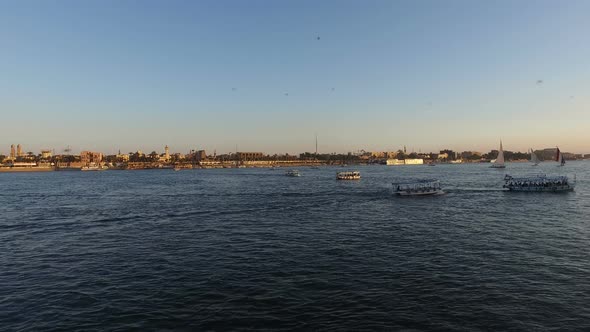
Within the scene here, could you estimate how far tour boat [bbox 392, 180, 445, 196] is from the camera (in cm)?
8734

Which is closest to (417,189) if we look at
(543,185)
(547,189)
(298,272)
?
(543,185)

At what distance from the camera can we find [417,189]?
290 feet

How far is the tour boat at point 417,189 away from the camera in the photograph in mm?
87338

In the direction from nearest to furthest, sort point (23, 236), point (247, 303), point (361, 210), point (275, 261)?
point (247, 303), point (275, 261), point (23, 236), point (361, 210)

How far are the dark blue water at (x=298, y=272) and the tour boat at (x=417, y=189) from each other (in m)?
28.4

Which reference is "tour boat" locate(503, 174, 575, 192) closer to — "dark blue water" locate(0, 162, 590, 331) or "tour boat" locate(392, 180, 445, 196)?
"tour boat" locate(392, 180, 445, 196)

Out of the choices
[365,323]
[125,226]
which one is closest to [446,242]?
[365,323]

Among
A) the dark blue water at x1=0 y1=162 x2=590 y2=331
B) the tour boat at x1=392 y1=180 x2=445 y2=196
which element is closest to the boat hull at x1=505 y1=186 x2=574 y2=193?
the tour boat at x1=392 y1=180 x2=445 y2=196

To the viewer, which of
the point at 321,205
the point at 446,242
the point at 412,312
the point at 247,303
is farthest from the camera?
the point at 321,205

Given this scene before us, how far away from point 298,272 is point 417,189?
64.5m

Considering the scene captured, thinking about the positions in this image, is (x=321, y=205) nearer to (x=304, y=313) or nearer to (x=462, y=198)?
(x=462, y=198)

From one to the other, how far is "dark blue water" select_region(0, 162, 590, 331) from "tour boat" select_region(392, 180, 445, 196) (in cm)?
2841

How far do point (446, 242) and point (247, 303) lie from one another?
77.7 ft

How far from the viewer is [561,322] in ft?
68.4
